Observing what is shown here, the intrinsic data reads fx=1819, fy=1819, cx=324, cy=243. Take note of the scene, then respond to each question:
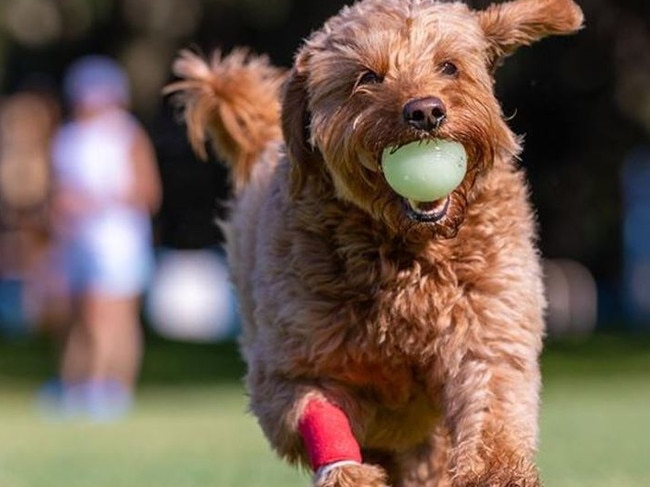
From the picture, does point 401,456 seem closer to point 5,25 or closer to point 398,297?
A: point 398,297

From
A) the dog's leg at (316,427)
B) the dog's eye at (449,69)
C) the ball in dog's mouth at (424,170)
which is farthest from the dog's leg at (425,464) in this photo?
the dog's eye at (449,69)

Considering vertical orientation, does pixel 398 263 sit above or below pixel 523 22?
below

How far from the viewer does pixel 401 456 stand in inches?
283

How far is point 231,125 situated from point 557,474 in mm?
2309

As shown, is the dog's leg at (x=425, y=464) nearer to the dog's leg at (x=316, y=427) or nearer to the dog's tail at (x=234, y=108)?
the dog's leg at (x=316, y=427)

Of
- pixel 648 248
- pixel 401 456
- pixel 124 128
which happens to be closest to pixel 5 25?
pixel 124 128

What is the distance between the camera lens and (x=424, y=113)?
585cm

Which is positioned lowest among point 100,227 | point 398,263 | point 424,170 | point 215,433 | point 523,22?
point 215,433

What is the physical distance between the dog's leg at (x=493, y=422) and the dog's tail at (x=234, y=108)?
249 centimetres

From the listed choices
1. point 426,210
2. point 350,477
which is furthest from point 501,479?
point 426,210

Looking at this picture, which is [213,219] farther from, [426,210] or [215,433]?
[426,210]

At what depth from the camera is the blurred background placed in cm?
1446

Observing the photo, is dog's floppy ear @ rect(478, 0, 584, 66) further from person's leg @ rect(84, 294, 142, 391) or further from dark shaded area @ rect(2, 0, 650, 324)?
dark shaded area @ rect(2, 0, 650, 324)

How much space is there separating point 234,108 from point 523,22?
2184 mm
